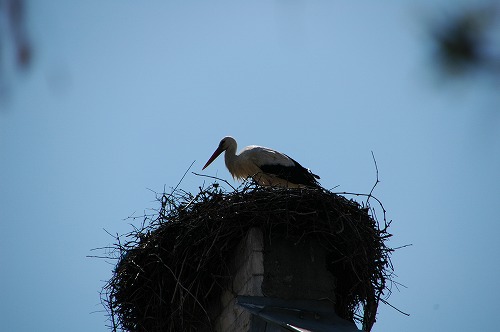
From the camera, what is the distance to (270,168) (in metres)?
7.65

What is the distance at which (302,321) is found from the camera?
463 centimetres

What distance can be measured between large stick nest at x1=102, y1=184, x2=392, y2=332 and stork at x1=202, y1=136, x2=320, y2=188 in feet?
6.37

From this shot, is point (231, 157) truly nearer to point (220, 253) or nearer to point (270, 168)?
point (270, 168)

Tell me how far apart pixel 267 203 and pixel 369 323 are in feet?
3.67

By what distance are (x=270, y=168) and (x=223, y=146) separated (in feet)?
3.88

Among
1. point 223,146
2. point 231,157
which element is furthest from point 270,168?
point 223,146

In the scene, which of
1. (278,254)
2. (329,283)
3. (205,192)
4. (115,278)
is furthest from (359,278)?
(115,278)

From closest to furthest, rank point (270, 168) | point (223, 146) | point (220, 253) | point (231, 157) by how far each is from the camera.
Answer: point (220, 253), point (270, 168), point (231, 157), point (223, 146)

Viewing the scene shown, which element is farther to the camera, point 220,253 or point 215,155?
point 215,155

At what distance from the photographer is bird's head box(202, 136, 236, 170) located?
8572mm

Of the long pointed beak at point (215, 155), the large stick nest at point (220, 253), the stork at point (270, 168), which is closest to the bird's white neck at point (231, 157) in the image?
the stork at point (270, 168)

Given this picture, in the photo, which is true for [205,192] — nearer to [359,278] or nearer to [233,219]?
[233,219]

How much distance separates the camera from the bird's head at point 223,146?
8.57 meters

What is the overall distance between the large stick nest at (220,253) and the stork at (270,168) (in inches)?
76.5
